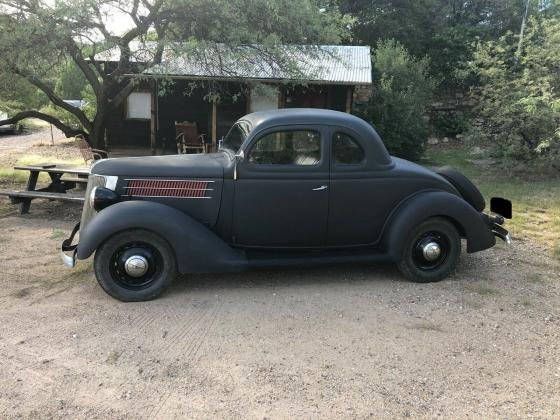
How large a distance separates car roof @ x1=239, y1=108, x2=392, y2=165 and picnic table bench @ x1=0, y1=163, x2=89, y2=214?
3626 mm

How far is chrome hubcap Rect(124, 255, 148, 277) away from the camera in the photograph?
4453mm

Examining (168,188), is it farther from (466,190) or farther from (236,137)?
(466,190)

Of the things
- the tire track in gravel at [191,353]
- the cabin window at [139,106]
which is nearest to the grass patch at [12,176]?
the cabin window at [139,106]

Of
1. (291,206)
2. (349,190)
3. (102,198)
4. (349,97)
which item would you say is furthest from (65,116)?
(349,190)

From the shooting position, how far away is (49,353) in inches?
142

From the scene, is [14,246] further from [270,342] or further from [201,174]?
[270,342]

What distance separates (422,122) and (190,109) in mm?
7043

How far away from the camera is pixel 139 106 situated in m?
15.7

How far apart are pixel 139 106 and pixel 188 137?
8.15ft

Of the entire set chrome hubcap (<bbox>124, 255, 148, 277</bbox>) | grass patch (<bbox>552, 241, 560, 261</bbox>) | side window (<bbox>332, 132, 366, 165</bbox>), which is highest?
side window (<bbox>332, 132, 366, 165</bbox>)

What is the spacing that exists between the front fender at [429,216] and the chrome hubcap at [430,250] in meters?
0.26

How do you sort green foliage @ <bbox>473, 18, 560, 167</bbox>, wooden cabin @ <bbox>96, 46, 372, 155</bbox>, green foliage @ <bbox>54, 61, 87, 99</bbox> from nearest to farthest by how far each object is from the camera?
green foliage @ <bbox>473, 18, 560, 167</bbox>
wooden cabin @ <bbox>96, 46, 372, 155</bbox>
green foliage @ <bbox>54, 61, 87, 99</bbox>

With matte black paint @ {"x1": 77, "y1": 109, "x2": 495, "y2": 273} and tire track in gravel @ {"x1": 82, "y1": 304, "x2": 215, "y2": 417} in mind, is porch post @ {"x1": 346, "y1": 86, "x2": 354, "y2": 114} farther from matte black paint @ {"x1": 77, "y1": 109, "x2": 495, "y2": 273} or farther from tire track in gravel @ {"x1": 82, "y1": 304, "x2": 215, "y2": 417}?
tire track in gravel @ {"x1": 82, "y1": 304, "x2": 215, "y2": 417}

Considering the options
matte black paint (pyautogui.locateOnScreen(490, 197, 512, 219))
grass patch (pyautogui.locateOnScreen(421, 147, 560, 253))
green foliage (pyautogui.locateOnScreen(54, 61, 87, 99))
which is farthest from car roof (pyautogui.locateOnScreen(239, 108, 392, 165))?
green foliage (pyautogui.locateOnScreen(54, 61, 87, 99))
